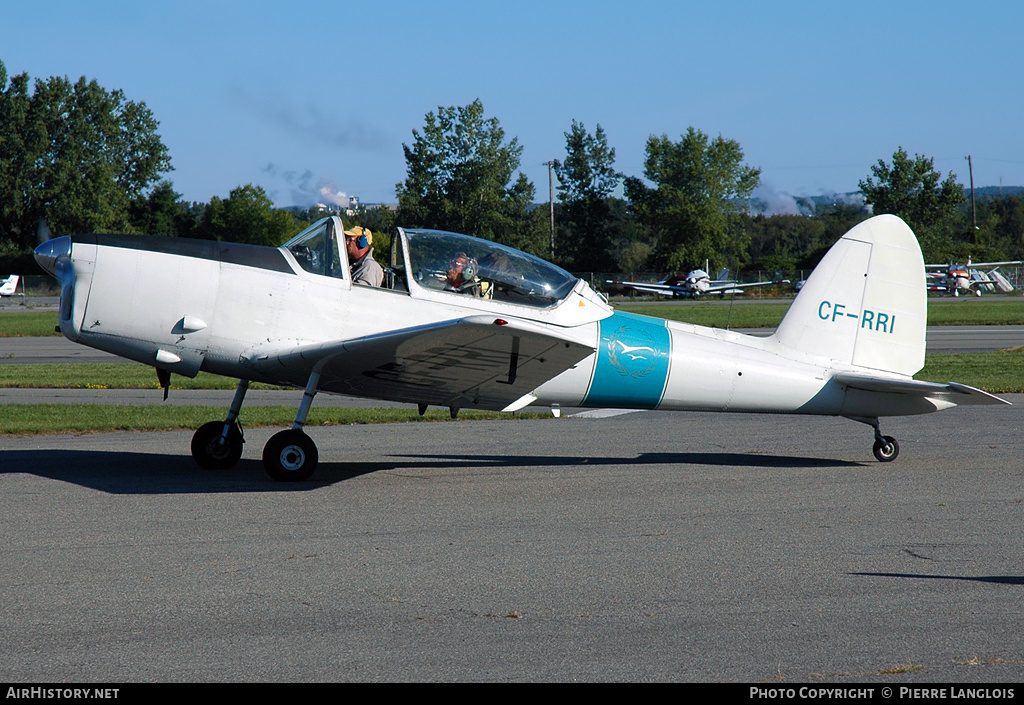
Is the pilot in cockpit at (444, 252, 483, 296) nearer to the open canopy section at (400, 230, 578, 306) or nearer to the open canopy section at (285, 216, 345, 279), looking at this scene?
the open canopy section at (400, 230, 578, 306)

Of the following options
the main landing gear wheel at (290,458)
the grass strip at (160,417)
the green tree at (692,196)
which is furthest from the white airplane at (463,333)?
the green tree at (692,196)

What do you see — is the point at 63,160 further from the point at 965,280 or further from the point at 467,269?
the point at 467,269

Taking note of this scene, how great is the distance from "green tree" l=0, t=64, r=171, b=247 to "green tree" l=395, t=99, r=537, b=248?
2057cm

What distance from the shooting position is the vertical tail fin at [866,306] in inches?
354

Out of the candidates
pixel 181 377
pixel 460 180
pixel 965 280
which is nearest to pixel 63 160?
pixel 460 180

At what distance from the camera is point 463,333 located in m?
6.79

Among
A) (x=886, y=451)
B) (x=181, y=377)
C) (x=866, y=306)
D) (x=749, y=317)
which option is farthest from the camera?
(x=749, y=317)

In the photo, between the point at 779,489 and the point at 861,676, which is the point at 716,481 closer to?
the point at 779,489

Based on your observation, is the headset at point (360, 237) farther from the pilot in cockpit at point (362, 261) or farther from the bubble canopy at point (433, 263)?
the bubble canopy at point (433, 263)

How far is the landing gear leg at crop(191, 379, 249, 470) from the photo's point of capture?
8.48m

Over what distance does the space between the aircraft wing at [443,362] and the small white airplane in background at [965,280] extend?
5427 cm

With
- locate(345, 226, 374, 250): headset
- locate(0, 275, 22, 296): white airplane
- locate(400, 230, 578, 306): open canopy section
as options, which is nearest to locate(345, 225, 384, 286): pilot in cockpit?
locate(345, 226, 374, 250): headset

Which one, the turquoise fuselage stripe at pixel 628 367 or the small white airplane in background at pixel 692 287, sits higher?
the small white airplane in background at pixel 692 287

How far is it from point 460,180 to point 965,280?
115ft
